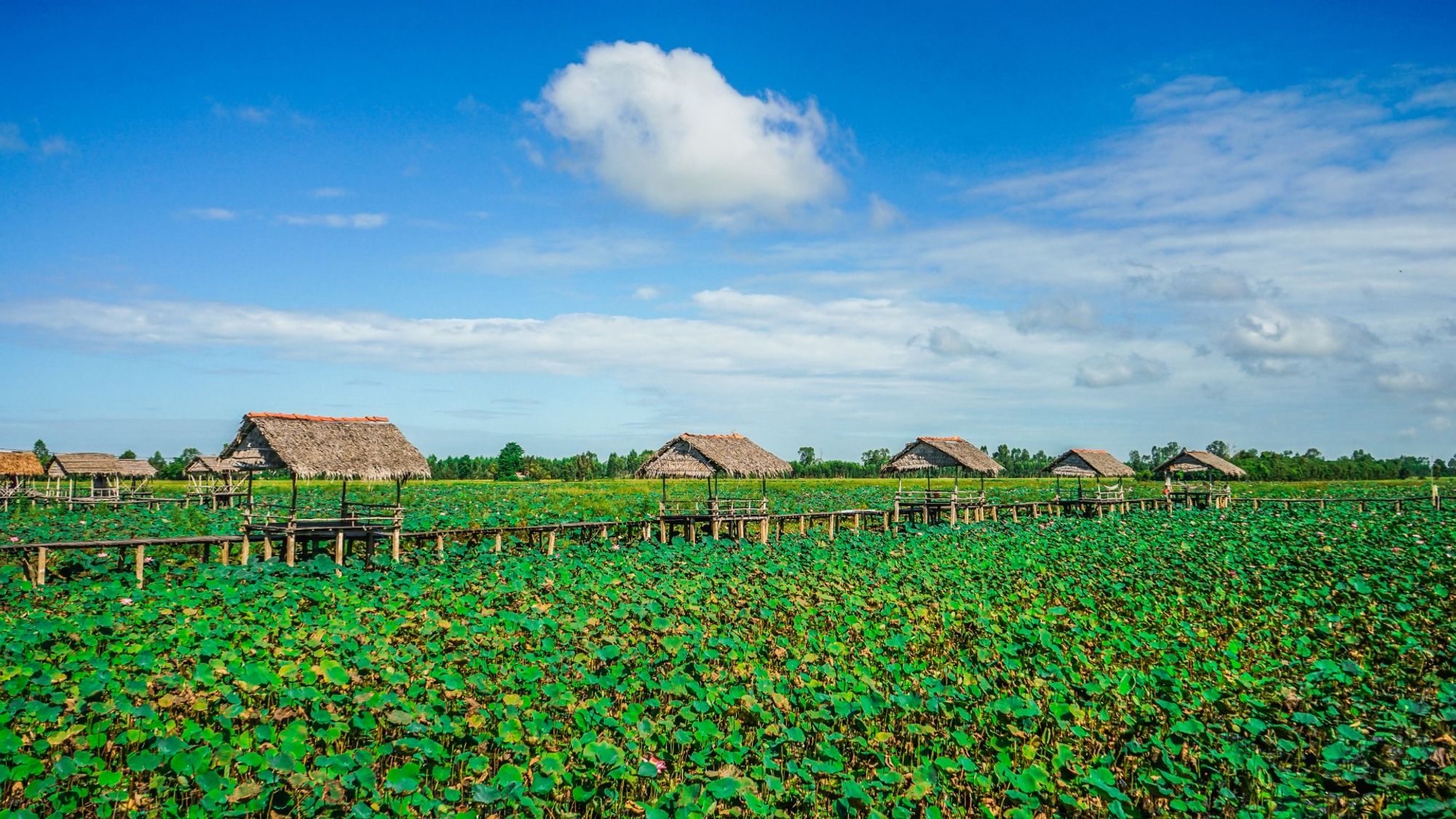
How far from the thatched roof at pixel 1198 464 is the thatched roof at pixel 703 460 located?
18.4m

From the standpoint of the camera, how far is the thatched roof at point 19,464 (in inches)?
1319

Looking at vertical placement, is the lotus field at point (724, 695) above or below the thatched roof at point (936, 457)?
below

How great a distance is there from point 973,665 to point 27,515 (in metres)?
26.7

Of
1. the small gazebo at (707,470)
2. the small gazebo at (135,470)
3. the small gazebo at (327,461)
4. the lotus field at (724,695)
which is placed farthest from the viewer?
the small gazebo at (135,470)

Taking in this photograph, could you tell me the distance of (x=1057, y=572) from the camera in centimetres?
1340

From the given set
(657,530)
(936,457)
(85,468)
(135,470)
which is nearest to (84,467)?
(85,468)

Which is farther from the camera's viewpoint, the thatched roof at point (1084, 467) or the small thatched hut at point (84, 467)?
the small thatched hut at point (84, 467)

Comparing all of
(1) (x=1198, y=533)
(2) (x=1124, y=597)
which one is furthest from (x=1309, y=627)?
(1) (x=1198, y=533)

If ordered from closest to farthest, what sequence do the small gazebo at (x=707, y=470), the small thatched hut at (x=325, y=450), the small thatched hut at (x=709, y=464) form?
the small thatched hut at (x=325, y=450)
the small gazebo at (x=707, y=470)
the small thatched hut at (x=709, y=464)

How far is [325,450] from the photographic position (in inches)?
645

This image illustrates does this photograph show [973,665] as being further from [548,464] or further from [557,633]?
[548,464]

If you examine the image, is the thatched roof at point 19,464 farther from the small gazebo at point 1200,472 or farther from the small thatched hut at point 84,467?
the small gazebo at point 1200,472

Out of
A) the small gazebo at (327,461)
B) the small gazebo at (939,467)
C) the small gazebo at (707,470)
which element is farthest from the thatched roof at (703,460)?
the small gazebo at (327,461)

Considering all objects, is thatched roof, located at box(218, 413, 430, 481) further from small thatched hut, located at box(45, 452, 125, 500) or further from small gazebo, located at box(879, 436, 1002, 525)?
small thatched hut, located at box(45, 452, 125, 500)
